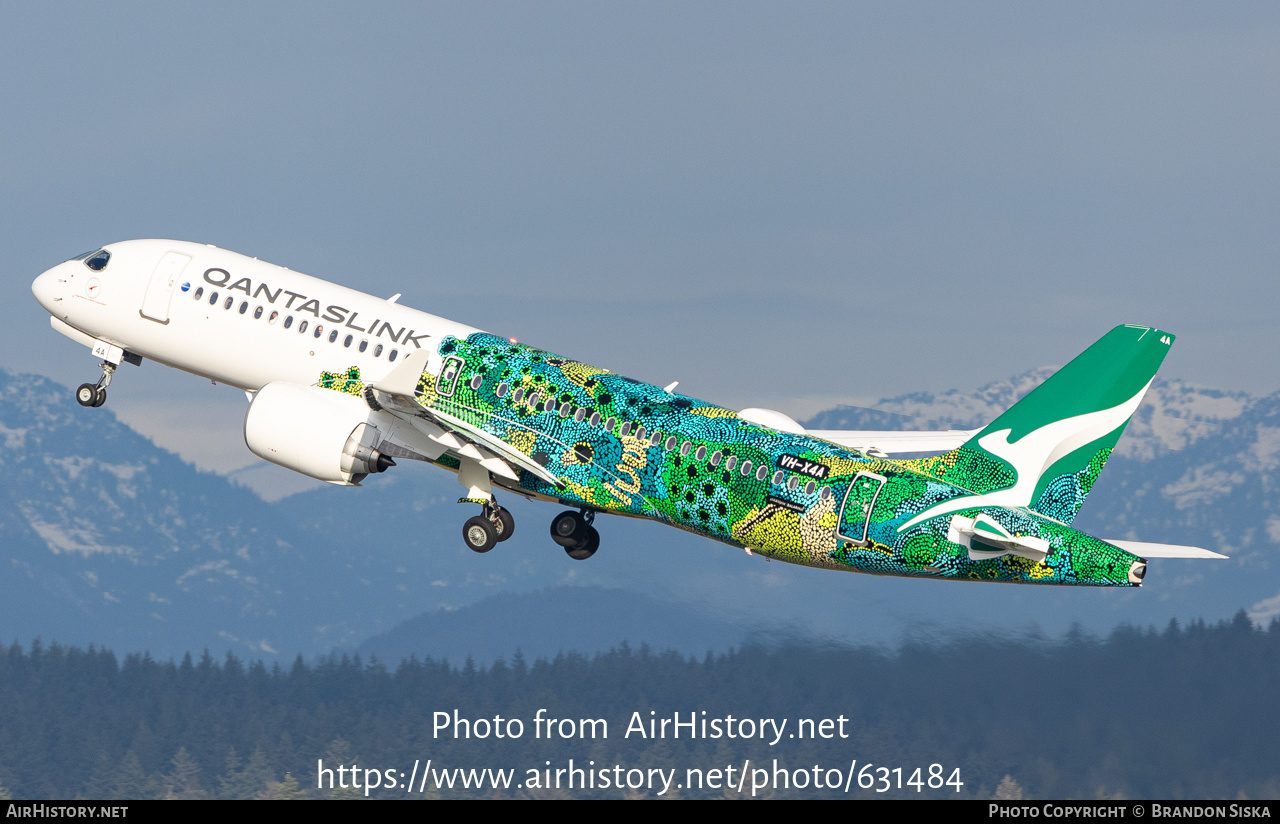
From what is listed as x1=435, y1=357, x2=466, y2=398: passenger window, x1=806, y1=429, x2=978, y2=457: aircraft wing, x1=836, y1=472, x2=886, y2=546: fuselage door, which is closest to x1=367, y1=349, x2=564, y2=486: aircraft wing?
x1=435, y1=357, x2=466, y2=398: passenger window

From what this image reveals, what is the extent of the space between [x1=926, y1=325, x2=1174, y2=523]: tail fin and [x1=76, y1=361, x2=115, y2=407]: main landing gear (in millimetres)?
22066

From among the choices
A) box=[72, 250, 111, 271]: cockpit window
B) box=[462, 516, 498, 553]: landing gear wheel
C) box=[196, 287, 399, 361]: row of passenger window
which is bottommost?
box=[462, 516, 498, 553]: landing gear wheel

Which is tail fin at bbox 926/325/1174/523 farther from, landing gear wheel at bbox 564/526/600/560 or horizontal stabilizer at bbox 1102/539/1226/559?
landing gear wheel at bbox 564/526/600/560

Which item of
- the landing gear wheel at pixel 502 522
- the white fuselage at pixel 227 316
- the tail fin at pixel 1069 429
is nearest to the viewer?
the tail fin at pixel 1069 429

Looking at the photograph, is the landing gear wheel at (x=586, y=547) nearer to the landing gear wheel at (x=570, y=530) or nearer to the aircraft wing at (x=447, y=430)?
the landing gear wheel at (x=570, y=530)

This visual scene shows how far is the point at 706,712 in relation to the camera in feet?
342

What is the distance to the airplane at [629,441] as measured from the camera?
108 ft

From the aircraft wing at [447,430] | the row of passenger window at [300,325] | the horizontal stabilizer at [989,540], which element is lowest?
the horizontal stabilizer at [989,540]

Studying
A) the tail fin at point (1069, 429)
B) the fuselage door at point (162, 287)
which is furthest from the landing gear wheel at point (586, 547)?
the fuselage door at point (162, 287)

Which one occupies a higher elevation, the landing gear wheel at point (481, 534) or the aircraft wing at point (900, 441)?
the aircraft wing at point (900, 441)

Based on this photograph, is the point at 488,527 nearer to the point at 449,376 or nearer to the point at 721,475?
the point at 449,376

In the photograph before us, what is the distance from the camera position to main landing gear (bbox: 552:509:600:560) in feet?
129

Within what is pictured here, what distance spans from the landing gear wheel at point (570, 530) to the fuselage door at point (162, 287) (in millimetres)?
11211

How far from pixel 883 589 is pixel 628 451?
160ft
